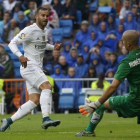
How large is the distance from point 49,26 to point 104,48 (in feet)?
10.6

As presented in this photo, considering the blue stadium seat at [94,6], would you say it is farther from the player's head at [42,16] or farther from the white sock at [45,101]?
the white sock at [45,101]

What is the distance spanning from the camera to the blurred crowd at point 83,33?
21.7 meters

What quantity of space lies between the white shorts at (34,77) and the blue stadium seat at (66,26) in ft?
43.3

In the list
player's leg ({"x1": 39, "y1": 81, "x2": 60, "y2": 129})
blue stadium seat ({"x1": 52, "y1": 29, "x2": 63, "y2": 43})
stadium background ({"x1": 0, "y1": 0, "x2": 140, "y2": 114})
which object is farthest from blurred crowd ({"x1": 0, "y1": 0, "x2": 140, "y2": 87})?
player's leg ({"x1": 39, "y1": 81, "x2": 60, "y2": 129})

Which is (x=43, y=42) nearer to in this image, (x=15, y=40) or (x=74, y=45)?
(x=15, y=40)

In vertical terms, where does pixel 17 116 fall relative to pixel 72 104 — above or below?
above

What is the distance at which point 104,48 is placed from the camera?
74.7 feet

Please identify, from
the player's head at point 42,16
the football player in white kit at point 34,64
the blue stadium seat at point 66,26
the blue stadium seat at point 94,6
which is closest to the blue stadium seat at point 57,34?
the blue stadium seat at point 66,26

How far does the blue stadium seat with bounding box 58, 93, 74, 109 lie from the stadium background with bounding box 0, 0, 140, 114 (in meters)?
0.15

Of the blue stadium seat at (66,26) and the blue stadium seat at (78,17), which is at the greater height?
the blue stadium seat at (78,17)

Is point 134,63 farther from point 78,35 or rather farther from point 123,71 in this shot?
point 78,35

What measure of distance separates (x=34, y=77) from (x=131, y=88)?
2.79m

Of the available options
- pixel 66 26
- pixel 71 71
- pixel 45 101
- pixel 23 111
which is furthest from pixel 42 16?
pixel 66 26

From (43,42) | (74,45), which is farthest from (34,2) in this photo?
(43,42)
